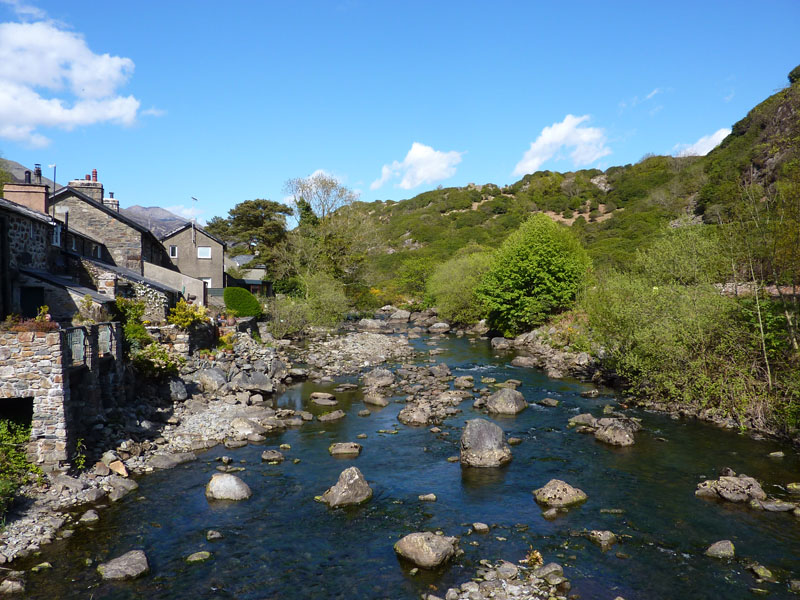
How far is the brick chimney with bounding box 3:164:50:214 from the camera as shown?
27.4 m

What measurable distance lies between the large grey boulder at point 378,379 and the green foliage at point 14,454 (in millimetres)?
17719

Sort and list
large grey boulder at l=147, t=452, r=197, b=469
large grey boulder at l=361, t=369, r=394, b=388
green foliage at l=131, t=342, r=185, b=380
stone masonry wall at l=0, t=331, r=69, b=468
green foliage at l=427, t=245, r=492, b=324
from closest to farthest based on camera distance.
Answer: stone masonry wall at l=0, t=331, r=69, b=468, large grey boulder at l=147, t=452, r=197, b=469, green foliage at l=131, t=342, r=185, b=380, large grey boulder at l=361, t=369, r=394, b=388, green foliage at l=427, t=245, r=492, b=324

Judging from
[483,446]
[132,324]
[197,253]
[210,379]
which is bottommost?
[483,446]

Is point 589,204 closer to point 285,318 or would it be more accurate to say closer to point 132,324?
point 285,318

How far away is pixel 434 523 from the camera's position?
47.3ft

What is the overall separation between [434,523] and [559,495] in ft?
13.2

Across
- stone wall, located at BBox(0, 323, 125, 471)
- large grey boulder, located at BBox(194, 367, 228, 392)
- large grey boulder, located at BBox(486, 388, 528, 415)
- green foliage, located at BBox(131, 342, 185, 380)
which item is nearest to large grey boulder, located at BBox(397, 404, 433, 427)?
large grey boulder, located at BBox(486, 388, 528, 415)

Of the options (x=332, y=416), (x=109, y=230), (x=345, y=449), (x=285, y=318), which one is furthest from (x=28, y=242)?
(x=285, y=318)

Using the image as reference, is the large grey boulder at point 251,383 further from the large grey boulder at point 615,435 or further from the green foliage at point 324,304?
the green foliage at point 324,304

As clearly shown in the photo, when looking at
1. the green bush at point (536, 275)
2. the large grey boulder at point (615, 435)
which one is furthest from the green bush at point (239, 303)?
the large grey boulder at point (615, 435)

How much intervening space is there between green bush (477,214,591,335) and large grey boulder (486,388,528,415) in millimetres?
22532

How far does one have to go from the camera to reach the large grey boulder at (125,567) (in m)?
11.6

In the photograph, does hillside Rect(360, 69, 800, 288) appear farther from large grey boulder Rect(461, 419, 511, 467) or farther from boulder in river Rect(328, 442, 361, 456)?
boulder in river Rect(328, 442, 361, 456)

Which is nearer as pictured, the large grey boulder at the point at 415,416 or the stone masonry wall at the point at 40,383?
the stone masonry wall at the point at 40,383
